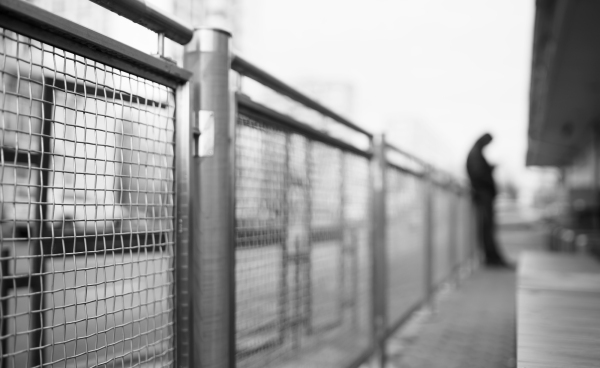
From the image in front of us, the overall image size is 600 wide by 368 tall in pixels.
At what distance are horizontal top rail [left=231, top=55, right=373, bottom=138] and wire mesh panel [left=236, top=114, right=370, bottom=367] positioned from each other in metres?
0.15

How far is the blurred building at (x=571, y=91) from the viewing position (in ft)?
17.0

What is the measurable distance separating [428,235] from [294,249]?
3.55 m

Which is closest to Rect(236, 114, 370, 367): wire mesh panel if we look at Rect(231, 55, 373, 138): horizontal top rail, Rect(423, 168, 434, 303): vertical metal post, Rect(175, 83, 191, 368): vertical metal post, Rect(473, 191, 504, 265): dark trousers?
Rect(231, 55, 373, 138): horizontal top rail

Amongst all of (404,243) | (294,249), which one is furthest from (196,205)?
→ (404,243)

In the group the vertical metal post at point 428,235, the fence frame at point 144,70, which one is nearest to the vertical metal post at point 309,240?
the fence frame at point 144,70

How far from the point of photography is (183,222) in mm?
1473

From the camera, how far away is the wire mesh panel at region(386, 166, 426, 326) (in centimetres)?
400

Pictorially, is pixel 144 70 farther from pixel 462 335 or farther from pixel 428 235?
pixel 428 235

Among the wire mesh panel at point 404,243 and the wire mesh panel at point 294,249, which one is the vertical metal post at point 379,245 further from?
the wire mesh panel at point 404,243

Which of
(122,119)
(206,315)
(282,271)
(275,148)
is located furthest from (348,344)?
(122,119)

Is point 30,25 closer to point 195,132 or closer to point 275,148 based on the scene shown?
point 195,132

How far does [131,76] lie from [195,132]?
0.24 m

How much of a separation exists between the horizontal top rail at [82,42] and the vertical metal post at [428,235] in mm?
4420

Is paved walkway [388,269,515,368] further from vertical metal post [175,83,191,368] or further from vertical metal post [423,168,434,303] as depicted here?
vertical metal post [175,83,191,368]
